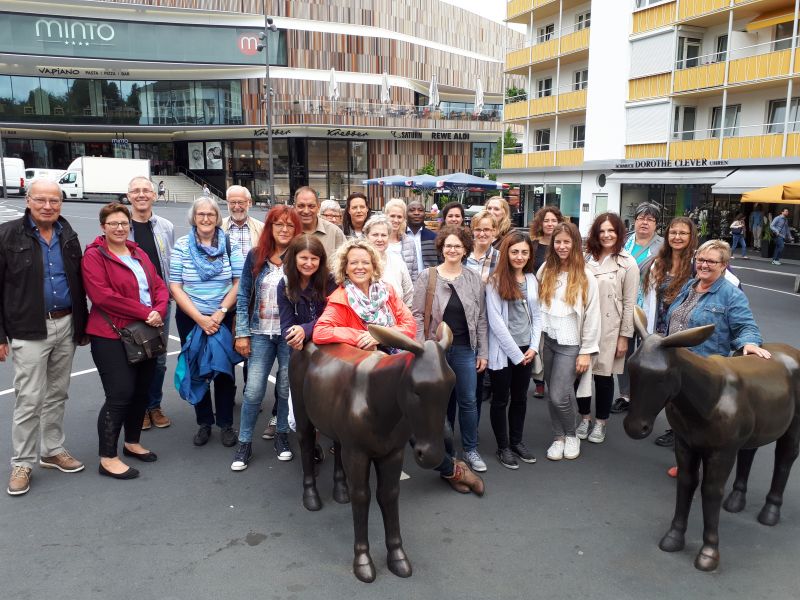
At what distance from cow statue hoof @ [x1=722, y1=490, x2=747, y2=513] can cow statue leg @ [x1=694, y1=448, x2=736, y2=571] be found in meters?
0.79

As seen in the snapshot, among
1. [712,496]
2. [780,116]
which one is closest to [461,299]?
[712,496]

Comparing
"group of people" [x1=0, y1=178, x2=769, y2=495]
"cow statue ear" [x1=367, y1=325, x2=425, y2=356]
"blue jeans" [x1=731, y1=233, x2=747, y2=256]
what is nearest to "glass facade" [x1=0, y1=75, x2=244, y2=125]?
"blue jeans" [x1=731, y1=233, x2=747, y2=256]

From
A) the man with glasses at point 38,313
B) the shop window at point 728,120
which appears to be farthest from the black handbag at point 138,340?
the shop window at point 728,120

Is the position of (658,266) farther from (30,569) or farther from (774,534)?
(30,569)

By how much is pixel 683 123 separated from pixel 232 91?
33346mm

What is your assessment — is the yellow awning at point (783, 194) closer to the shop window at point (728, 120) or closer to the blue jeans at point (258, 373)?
the shop window at point (728, 120)

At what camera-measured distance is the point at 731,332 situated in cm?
416

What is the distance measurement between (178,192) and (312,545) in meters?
46.3

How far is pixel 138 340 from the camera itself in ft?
14.6

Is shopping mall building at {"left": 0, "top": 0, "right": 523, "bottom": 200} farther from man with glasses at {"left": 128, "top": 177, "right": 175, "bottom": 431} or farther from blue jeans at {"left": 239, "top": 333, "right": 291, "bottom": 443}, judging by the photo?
blue jeans at {"left": 239, "top": 333, "right": 291, "bottom": 443}

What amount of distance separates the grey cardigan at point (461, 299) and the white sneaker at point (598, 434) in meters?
1.54

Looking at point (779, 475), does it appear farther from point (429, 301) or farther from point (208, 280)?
point (208, 280)

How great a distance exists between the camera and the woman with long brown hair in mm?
4777

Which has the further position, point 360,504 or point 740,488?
point 740,488
